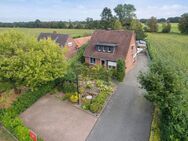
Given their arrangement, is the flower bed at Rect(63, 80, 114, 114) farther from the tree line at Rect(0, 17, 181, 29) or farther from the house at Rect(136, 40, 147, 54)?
the tree line at Rect(0, 17, 181, 29)

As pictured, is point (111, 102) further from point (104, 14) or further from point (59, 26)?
point (59, 26)

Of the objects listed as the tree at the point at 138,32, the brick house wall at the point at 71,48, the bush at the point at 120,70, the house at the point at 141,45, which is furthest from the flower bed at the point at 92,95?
the tree at the point at 138,32

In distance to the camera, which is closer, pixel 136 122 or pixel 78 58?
pixel 136 122

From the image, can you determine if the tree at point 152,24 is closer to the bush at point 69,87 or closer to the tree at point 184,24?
the tree at point 184,24

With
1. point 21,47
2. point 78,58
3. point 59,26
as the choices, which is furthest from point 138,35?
point 59,26

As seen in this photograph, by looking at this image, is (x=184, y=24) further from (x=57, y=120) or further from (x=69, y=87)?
(x=57, y=120)

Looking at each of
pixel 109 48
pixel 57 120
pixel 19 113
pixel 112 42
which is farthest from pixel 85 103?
pixel 112 42
